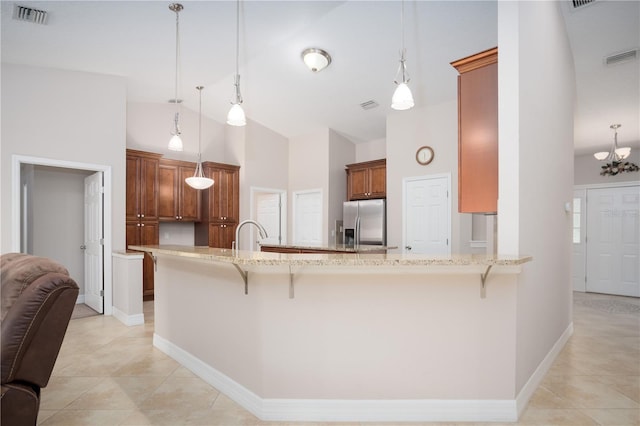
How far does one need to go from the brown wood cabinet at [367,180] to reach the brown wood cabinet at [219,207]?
2.08 metres

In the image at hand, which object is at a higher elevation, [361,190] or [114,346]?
[361,190]

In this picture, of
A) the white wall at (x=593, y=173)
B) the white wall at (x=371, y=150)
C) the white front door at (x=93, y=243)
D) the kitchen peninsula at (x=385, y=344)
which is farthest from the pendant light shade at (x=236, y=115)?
the white wall at (x=593, y=173)

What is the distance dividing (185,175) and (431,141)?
13.2ft

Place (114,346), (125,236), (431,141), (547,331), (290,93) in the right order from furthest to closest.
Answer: (290,93), (431,141), (125,236), (114,346), (547,331)

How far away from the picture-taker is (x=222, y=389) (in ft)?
7.79

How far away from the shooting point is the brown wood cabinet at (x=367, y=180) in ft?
19.6

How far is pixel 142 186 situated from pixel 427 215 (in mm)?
4291

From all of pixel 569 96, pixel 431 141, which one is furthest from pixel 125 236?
pixel 569 96

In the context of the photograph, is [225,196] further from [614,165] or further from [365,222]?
[614,165]

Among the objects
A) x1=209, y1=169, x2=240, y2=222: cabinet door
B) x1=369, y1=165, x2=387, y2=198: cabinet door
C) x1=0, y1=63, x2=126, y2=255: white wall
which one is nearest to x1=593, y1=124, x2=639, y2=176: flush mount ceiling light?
x1=369, y1=165, x2=387, y2=198: cabinet door

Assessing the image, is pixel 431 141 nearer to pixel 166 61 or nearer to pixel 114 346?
pixel 166 61

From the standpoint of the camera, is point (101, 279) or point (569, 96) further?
point (101, 279)

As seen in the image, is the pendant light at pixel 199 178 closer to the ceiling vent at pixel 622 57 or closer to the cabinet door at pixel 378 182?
the cabinet door at pixel 378 182

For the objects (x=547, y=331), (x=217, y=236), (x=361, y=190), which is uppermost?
(x=361, y=190)
